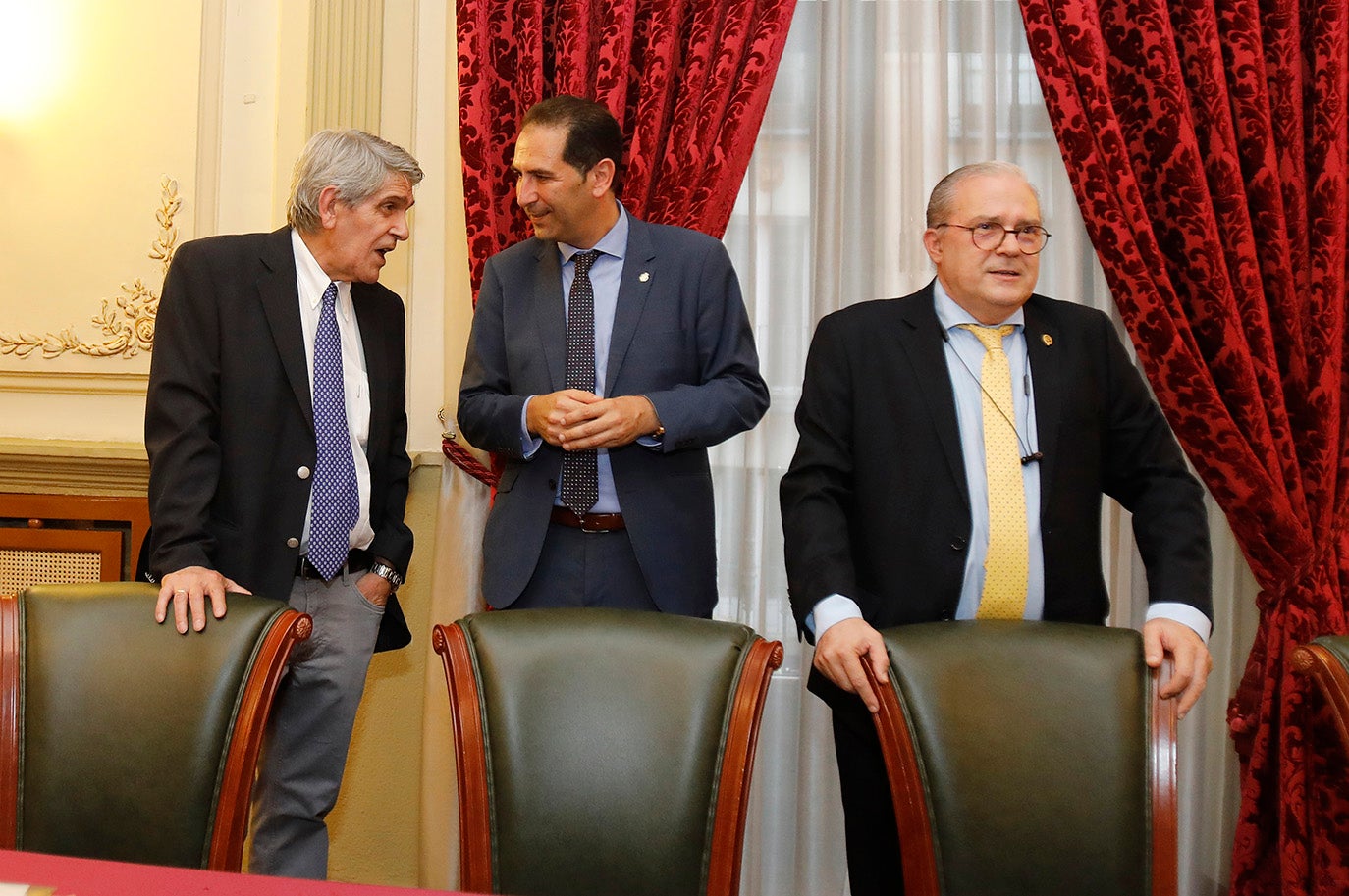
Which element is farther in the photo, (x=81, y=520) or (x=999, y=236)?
(x=81, y=520)

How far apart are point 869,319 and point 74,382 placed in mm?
2292

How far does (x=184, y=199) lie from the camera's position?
333 cm

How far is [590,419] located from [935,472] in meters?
0.64

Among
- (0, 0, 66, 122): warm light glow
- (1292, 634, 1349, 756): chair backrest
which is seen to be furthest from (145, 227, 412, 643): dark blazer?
(1292, 634, 1349, 756): chair backrest

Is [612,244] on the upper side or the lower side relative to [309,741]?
upper

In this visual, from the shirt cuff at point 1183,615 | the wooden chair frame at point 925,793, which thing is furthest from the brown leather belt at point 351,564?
the shirt cuff at point 1183,615

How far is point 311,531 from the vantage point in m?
2.32

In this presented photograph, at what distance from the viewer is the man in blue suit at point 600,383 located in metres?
2.37

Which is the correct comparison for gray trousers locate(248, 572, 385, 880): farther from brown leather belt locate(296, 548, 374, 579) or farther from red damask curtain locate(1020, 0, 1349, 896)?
red damask curtain locate(1020, 0, 1349, 896)

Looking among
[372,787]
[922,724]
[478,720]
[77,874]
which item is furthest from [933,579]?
[372,787]

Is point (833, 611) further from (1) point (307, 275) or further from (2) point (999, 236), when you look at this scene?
(1) point (307, 275)

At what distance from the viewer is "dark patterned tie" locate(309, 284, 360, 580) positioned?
2.33 metres

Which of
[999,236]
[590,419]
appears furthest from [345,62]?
[999,236]

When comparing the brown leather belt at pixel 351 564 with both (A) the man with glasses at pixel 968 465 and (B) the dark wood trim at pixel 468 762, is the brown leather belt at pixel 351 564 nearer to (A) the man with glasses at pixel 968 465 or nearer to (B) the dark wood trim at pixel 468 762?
(B) the dark wood trim at pixel 468 762
